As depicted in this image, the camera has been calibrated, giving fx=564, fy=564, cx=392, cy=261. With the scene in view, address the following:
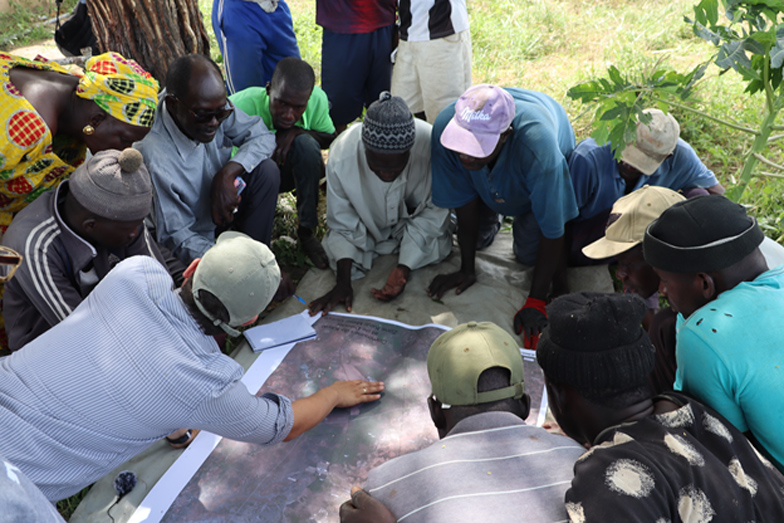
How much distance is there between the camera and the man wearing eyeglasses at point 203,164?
2184 mm

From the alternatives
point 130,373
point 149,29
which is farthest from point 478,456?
point 149,29

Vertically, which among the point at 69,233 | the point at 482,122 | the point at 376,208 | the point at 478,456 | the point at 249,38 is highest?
the point at 249,38

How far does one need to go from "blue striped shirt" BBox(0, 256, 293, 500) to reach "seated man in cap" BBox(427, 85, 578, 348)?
1.18 m

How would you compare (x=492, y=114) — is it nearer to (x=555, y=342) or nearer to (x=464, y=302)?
(x=464, y=302)

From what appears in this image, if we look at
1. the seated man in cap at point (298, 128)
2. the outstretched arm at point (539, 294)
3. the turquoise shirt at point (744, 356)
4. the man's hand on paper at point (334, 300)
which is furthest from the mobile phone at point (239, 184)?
the turquoise shirt at point (744, 356)

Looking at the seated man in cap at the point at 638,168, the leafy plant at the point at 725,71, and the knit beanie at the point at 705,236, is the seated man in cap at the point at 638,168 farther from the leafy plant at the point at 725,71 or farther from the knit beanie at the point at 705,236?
the knit beanie at the point at 705,236

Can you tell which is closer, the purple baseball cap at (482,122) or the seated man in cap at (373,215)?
the purple baseball cap at (482,122)

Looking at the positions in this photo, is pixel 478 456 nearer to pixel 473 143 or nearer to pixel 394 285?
pixel 473 143

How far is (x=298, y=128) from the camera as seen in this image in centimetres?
283

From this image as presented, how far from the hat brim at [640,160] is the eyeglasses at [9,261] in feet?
7.03

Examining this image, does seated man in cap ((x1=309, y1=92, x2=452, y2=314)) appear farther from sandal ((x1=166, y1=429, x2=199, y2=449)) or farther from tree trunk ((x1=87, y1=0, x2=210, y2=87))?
tree trunk ((x1=87, y1=0, x2=210, y2=87))

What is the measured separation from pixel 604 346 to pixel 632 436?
185 millimetres

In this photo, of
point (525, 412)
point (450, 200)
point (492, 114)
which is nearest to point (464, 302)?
point (450, 200)

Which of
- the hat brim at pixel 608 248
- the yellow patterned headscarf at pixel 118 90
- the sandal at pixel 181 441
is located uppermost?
the yellow patterned headscarf at pixel 118 90
